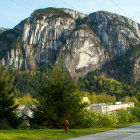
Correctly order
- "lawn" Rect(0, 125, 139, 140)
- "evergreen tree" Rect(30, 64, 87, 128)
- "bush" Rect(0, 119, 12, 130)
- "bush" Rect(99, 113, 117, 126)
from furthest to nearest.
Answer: "bush" Rect(99, 113, 117, 126) < "bush" Rect(0, 119, 12, 130) < "evergreen tree" Rect(30, 64, 87, 128) < "lawn" Rect(0, 125, 139, 140)

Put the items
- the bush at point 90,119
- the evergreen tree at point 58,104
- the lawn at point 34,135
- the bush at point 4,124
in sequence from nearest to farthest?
1. the lawn at point 34,135
2. the evergreen tree at point 58,104
3. the bush at point 4,124
4. the bush at point 90,119

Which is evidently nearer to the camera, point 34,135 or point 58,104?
point 34,135

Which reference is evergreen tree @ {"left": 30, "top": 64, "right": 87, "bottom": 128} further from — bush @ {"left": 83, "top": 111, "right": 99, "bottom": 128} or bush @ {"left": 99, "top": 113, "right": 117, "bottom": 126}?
bush @ {"left": 99, "top": 113, "right": 117, "bottom": 126}

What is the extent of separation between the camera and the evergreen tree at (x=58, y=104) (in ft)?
77.7

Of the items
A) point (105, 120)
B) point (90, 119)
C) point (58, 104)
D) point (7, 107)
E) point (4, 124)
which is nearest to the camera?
point (58, 104)

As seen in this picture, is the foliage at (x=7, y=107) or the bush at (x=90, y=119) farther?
the bush at (x=90, y=119)

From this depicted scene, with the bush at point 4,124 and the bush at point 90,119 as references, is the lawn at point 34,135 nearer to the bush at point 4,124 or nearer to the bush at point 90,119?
the bush at point 4,124

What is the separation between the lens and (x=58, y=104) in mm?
24047

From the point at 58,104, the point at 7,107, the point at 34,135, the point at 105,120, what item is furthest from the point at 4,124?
the point at 105,120

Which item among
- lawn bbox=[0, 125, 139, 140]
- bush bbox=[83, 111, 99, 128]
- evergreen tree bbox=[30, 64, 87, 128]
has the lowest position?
lawn bbox=[0, 125, 139, 140]

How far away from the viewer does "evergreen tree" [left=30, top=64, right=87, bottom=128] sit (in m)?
23.7

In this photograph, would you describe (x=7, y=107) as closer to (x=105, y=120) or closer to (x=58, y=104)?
(x=58, y=104)

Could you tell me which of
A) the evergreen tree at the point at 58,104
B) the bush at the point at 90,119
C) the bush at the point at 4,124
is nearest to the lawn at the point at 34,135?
the evergreen tree at the point at 58,104

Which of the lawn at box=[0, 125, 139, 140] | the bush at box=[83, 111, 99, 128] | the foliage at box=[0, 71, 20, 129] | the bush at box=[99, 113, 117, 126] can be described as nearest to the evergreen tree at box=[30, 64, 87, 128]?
the foliage at box=[0, 71, 20, 129]
